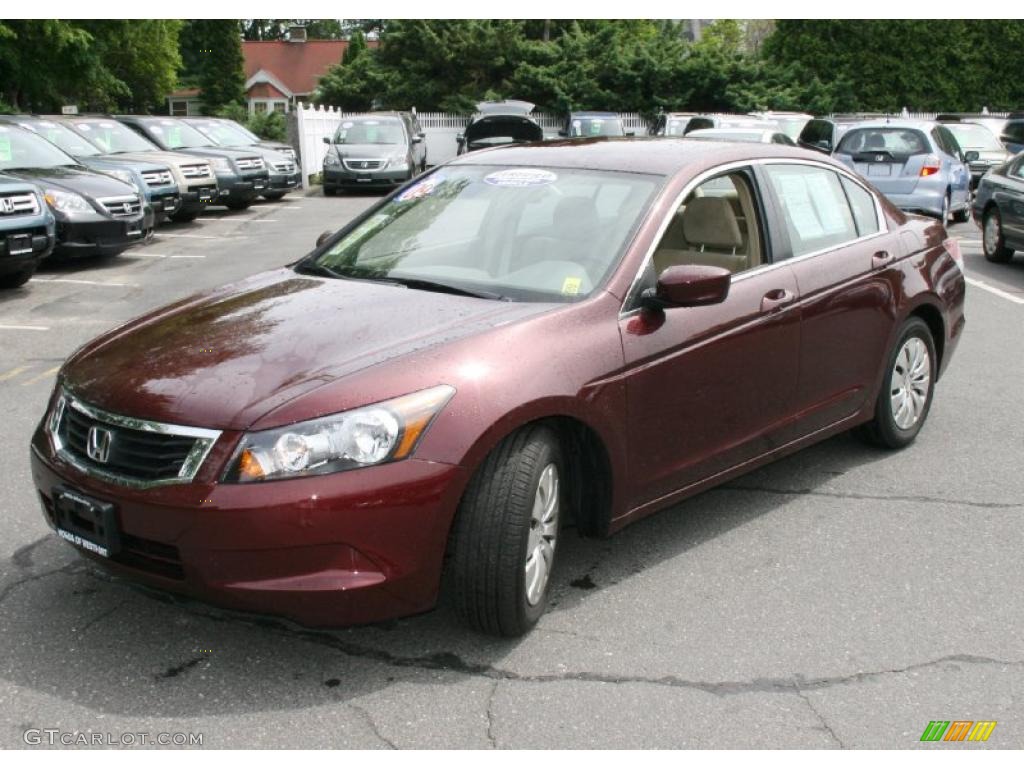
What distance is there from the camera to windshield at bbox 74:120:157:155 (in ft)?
57.1

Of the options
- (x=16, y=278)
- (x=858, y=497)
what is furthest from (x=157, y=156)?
(x=858, y=497)

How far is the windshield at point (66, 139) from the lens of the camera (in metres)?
16.1

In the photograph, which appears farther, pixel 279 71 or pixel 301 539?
pixel 279 71

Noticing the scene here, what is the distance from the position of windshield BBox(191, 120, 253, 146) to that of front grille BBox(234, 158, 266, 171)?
3.36 ft

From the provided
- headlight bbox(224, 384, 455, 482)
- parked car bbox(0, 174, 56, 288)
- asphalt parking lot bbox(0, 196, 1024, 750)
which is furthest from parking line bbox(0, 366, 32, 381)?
headlight bbox(224, 384, 455, 482)

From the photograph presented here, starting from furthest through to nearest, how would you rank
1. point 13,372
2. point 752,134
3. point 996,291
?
1. point 752,134
2. point 996,291
3. point 13,372

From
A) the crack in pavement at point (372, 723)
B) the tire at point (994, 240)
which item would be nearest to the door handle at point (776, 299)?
the crack in pavement at point (372, 723)

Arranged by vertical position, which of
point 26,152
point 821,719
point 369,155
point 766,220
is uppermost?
point 766,220

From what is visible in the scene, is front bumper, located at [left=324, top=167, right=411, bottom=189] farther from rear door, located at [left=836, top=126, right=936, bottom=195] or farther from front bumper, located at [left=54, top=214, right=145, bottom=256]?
front bumper, located at [left=54, top=214, right=145, bottom=256]

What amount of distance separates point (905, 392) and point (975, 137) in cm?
1867

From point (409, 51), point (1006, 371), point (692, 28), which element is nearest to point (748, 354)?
point (1006, 371)

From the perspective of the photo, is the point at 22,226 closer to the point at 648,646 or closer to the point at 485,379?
the point at 485,379

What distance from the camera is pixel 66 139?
54.0 feet

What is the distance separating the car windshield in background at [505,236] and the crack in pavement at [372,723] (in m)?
1.55
